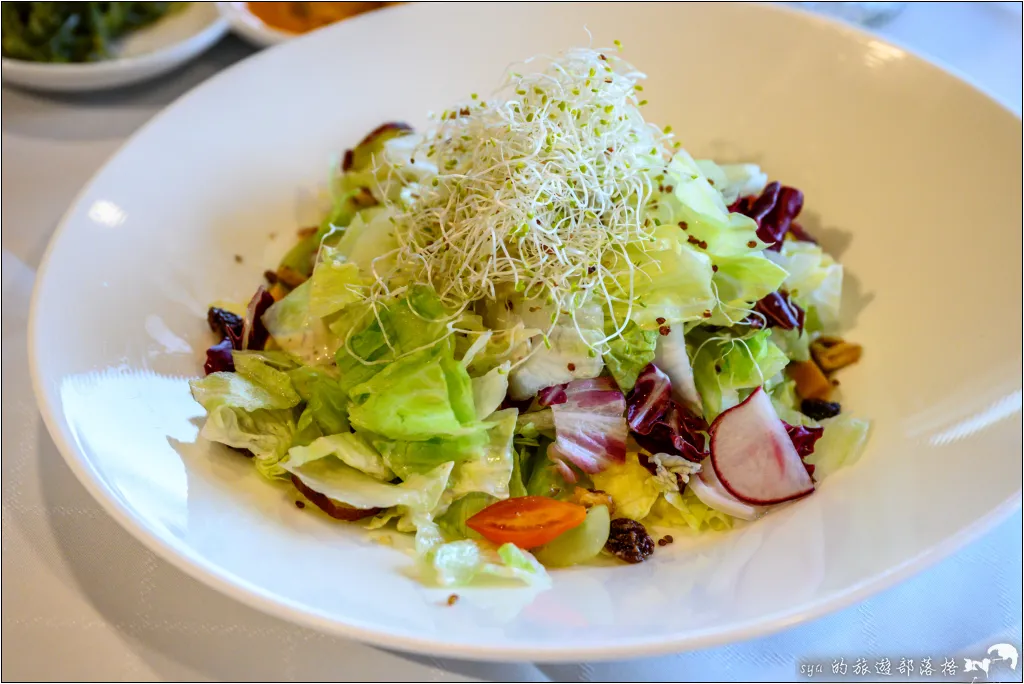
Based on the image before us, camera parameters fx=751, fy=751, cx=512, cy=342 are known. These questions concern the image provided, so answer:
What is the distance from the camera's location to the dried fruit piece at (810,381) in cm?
192

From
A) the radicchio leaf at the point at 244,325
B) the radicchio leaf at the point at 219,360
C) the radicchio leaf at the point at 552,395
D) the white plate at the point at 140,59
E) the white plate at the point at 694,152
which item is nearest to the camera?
the white plate at the point at 694,152

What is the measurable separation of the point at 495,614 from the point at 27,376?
1.52 m

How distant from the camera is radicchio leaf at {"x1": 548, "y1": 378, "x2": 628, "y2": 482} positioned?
1.69m

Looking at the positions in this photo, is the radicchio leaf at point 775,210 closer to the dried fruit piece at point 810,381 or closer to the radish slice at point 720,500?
the dried fruit piece at point 810,381

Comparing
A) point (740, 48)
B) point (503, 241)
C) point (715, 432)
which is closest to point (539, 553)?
point (715, 432)

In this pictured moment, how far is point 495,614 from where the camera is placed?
1.37 m

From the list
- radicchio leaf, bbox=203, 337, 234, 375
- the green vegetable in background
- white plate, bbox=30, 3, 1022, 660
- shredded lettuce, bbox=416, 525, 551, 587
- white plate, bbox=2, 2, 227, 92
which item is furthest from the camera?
the green vegetable in background

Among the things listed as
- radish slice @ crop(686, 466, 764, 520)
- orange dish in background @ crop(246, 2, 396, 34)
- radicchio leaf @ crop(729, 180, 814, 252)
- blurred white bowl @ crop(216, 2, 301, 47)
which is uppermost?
radicchio leaf @ crop(729, 180, 814, 252)

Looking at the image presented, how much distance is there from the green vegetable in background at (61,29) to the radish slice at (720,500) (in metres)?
2.56

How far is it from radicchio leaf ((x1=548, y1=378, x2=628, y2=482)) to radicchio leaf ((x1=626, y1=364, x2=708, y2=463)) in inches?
1.5

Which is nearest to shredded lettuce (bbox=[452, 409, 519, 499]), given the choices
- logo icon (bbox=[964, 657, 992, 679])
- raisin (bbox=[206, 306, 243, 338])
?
raisin (bbox=[206, 306, 243, 338])

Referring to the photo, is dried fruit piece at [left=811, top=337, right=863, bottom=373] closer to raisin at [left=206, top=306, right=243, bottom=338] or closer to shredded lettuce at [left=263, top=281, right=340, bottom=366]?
shredded lettuce at [left=263, top=281, right=340, bottom=366]

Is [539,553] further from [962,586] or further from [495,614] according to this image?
[962,586]

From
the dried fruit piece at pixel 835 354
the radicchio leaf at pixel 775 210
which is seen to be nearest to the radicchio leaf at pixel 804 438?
the dried fruit piece at pixel 835 354
